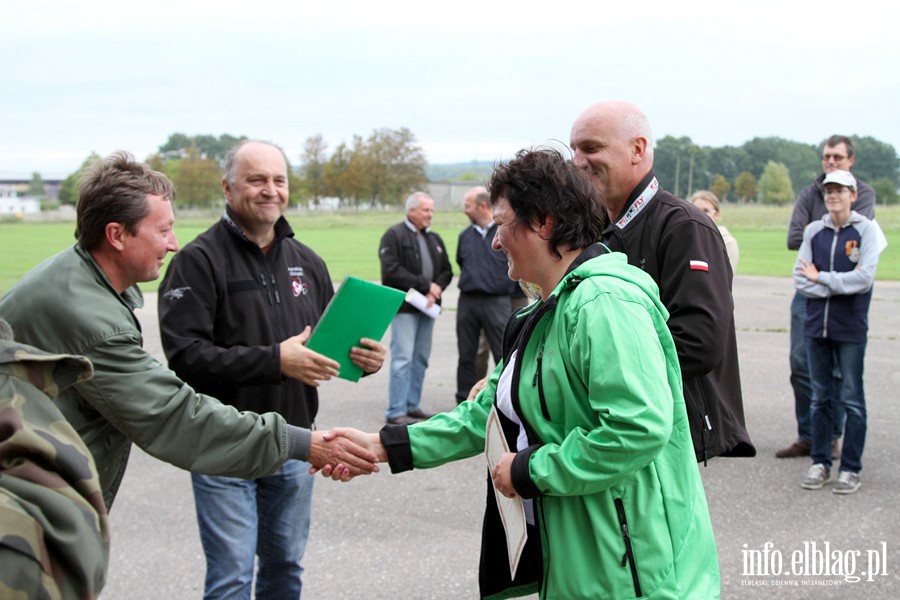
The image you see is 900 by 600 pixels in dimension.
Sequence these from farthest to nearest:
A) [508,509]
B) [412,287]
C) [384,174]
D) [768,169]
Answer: [768,169] → [384,174] → [412,287] → [508,509]

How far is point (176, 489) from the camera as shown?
6203mm

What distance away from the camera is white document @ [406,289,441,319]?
8.27 meters

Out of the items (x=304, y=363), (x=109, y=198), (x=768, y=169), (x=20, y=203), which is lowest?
(x=20, y=203)

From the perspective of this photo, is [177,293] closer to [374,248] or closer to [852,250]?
[852,250]

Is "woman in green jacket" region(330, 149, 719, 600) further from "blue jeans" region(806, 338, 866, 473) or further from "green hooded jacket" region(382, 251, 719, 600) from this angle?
"blue jeans" region(806, 338, 866, 473)

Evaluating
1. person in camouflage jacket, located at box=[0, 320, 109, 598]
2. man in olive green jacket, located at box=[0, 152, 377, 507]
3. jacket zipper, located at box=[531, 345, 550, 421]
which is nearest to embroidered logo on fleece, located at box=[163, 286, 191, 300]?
man in olive green jacket, located at box=[0, 152, 377, 507]

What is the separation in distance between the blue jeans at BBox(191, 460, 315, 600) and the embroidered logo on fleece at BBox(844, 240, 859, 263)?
4.41 m

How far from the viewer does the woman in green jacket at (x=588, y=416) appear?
220cm

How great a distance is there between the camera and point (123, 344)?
2.77 m

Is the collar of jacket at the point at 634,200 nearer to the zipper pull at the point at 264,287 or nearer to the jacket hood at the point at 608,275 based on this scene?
the jacket hood at the point at 608,275

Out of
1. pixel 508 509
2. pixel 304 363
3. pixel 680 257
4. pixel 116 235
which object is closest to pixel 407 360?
pixel 304 363

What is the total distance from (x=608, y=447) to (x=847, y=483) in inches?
178

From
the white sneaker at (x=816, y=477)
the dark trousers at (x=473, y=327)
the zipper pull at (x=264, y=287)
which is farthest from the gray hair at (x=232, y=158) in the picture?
the dark trousers at (x=473, y=327)

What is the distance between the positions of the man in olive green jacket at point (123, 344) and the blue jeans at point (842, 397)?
4.17 metres
